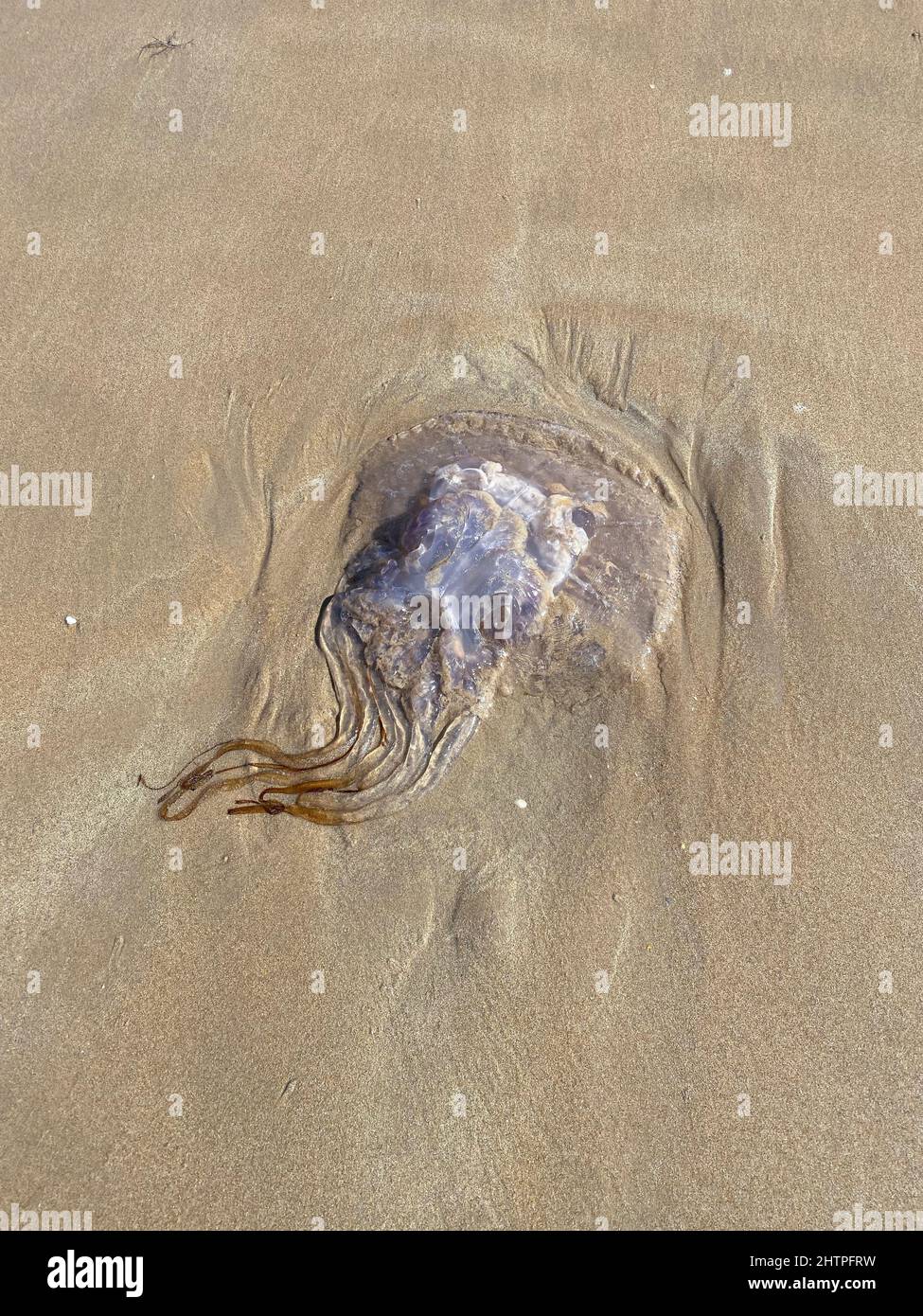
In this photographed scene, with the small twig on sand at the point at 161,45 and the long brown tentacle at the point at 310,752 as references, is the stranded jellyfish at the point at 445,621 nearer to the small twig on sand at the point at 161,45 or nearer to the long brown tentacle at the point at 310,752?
the long brown tentacle at the point at 310,752

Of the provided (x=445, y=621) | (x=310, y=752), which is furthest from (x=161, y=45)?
(x=310, y=752)

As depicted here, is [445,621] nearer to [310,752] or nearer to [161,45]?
[310,752]

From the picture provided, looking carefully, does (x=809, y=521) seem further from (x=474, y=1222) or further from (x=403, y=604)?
(x=474, y=1222)

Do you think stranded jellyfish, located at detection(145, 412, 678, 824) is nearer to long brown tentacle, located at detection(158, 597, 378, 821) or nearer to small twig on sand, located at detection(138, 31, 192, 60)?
long brown tentacle, located at detection(158, 597, 378, 821)

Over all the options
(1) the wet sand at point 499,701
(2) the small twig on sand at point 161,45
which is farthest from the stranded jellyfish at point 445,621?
(2) the small twig on sand at point 161,45

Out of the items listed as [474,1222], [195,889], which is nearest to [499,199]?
[195,889]

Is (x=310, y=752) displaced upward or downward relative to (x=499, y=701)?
downward
